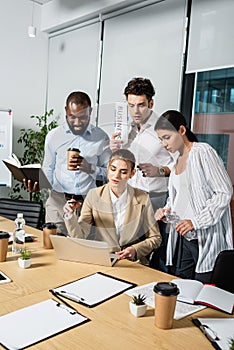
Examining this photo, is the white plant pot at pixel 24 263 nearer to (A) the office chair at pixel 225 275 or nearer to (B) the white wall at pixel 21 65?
(A) the office chair at pixel 225 275

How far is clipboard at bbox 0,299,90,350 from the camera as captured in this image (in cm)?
96

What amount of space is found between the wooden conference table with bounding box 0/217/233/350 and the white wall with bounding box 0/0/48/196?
286cm

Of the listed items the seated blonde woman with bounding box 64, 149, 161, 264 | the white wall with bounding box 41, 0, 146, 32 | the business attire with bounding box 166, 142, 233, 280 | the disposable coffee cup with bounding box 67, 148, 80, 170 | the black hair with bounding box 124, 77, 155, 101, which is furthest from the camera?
the white wall with bounding box 41, 0, 146, 32

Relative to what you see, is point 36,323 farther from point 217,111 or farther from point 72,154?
point 217,111

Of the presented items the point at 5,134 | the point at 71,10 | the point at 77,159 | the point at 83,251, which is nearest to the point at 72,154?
the point at 77,159

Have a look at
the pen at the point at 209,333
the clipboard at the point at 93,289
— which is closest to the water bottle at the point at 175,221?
the clipboard at the point at 93,289

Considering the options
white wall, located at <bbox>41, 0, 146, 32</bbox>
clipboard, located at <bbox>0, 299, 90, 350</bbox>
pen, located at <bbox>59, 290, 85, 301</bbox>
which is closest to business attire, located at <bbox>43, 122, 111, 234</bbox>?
pen, located at <bbox>59, 290, 85, 301</bbox>

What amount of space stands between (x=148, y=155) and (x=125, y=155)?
243 millimetres

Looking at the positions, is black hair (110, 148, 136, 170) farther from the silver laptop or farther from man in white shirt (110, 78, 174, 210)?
the silver laptop

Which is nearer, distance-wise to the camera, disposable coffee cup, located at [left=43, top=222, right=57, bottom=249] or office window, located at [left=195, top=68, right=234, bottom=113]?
disposable coffee cup, located at [left=43, top=222, right=57, bottom=249]

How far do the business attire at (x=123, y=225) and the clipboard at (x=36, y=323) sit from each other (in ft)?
2.19

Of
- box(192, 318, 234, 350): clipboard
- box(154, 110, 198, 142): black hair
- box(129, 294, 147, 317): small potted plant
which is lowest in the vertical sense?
box(192, 318, 234, 350): clipboard

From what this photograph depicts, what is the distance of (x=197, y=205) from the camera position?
2205 mm

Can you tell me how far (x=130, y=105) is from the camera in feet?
7.66
